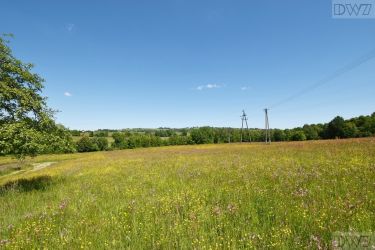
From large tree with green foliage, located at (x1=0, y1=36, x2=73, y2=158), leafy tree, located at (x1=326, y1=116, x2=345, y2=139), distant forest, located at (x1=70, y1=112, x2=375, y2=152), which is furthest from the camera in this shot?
leafy tree, located at (x1=326, y1=116, x2=345, y2=139)

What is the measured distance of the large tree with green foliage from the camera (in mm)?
10920

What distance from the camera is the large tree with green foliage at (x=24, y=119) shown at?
1092cm

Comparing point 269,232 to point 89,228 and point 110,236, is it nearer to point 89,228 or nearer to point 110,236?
point 110,236

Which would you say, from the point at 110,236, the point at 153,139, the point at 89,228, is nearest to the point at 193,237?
the point at 110,236

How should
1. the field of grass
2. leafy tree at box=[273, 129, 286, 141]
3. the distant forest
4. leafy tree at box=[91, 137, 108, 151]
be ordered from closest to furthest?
the field of grass < the distant forest < leafy tree at box=[91, 137, 108, 151] < leafy tree at box=[273, 129, 286, 141]

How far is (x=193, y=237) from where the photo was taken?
4648mm

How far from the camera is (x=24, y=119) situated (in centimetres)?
1226

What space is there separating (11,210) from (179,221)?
659 centimetres

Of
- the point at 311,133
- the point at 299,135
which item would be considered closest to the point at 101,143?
the point at 299,135

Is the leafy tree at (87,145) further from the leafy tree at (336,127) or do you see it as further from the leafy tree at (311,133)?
the leafy tree at (336,127)

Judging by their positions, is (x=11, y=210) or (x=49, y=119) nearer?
(x=11, y=210)

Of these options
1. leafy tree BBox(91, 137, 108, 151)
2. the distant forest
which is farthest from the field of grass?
leafy tree BBox(91, 137, 108, 151)

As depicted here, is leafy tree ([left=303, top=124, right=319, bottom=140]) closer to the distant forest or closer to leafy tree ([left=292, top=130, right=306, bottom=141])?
the distant forest

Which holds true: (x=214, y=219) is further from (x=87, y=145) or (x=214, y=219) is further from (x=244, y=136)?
(x=244, y=136)
